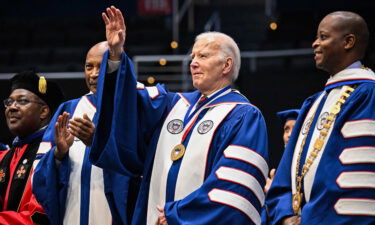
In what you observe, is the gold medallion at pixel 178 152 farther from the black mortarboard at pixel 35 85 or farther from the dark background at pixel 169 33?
the dark background at pixel 169 33

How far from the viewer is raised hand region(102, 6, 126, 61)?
4.06 m

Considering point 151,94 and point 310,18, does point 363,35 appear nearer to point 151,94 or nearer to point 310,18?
point 151,94

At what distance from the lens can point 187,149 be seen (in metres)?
4.07

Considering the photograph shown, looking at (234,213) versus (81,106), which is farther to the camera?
(81,106)

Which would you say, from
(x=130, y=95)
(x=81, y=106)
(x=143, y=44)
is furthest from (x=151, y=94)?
(x=143, y=44)

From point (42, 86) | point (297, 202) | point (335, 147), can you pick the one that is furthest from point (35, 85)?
point (335, 147)

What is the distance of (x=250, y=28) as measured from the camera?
40.8 ft

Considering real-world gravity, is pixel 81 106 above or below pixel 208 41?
below

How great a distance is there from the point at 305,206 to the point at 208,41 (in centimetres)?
133

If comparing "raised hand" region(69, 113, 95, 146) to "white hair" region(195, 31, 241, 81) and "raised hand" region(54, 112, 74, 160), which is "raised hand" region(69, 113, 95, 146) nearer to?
"raised hand" region(54, 112, 74, 160)

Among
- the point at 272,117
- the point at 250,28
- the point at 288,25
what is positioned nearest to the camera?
the point at 272,117

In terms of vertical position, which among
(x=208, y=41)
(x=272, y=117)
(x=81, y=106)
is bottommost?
(x=272, y=117)

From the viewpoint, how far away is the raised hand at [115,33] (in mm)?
4059

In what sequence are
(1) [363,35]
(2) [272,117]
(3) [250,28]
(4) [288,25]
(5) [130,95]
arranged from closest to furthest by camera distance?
1. (1) [363,35]
2. (5) [130,95]
3. (2) [272,117]
4. (4) [288,25]
5. (3) [250,28]
